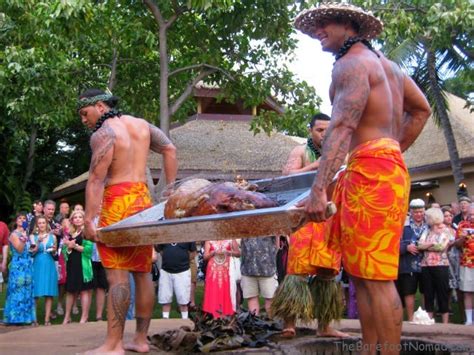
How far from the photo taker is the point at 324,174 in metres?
3.65

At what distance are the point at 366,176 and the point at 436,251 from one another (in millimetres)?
5318

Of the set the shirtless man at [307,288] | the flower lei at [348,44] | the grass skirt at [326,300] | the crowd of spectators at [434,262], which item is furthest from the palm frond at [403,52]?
the flower lei at [348,44]

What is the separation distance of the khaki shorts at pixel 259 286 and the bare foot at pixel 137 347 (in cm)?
368

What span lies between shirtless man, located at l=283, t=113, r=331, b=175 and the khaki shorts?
10.2 feet

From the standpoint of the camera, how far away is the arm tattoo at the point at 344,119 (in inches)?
144

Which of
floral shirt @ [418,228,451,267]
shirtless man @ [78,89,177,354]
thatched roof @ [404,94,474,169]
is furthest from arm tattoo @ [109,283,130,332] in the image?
thatched roof @ [404,94,474,169]

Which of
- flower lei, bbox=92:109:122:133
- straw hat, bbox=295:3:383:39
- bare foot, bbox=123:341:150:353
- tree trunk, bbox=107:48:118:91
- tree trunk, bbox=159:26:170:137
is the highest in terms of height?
tree trunk, bbox=107:48:118:91

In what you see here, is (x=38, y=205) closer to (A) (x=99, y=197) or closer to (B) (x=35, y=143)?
(A) (x=99, y=197)

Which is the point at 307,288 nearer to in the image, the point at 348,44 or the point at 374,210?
the point at 374,210

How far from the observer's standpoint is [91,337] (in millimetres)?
5648

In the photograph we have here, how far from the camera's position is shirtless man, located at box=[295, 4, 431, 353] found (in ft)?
12.0

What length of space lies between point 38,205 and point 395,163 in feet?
24.5

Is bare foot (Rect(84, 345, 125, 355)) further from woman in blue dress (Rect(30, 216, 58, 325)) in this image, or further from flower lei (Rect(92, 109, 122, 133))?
woman in blue dress (Rect(30, 216, 58, 325))

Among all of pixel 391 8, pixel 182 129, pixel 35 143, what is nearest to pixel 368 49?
pixel 391 8
